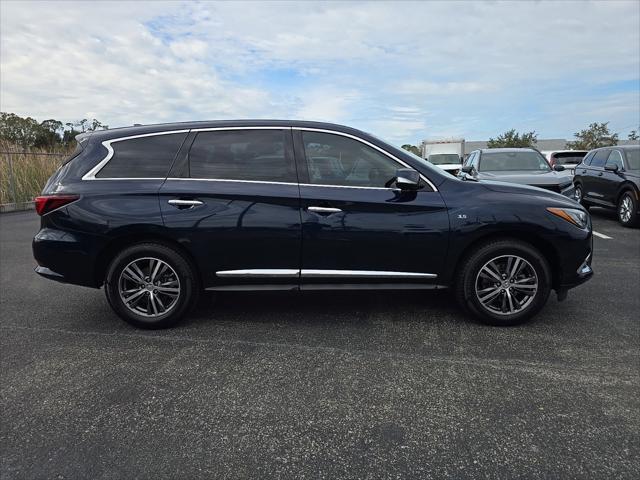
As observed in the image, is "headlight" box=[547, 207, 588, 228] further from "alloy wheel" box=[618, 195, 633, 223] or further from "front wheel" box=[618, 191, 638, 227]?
"alloy wheel" box=[618, 195, 633, 223]

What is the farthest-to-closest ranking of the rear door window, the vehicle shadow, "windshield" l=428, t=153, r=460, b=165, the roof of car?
"windshield" l=428, t=153, r=460, b=165, the rear door window, the vehicle shadow, the roof of car

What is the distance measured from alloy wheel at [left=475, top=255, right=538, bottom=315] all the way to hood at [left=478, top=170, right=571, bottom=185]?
4.34 metres

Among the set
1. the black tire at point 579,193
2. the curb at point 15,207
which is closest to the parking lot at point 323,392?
the black tire at point 579,193

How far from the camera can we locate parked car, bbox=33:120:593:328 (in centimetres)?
406

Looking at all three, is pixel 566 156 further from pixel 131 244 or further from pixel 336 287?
pixel 131 244

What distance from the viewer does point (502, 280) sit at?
13.6 feet

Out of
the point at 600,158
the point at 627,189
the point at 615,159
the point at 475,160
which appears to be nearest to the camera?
the point at 627,189

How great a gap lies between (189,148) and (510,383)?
3.17 m

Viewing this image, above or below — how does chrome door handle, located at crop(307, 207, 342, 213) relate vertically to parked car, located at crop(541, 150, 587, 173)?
below

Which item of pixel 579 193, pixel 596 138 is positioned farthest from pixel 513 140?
pixel 579 193

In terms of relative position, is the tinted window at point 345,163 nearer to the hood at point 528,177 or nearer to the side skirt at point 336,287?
the side skirt at point 336,287

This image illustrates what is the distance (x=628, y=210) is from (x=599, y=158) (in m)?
2.21

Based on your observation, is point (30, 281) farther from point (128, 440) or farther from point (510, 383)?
point (510, 383)

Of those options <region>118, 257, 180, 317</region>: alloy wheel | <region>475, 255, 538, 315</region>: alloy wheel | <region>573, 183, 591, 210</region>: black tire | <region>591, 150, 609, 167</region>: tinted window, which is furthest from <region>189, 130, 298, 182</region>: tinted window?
<region>573, 183, 591, 210</region>: black tire
